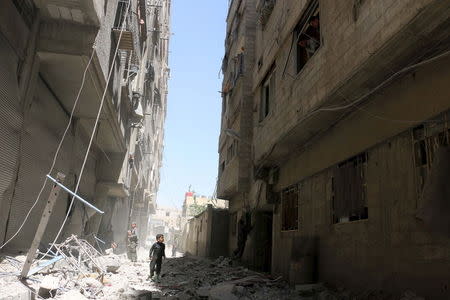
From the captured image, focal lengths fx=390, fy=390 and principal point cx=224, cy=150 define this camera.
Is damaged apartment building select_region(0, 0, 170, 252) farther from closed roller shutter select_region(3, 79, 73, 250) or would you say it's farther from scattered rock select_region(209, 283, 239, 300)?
scattered rock select_region(209, 283, 239, 300)

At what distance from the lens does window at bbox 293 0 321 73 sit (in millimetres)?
8727

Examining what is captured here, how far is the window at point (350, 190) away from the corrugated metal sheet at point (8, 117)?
5729 millimetres

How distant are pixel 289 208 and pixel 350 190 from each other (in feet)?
11.7

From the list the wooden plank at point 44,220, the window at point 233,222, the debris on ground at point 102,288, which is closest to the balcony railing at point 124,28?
the debris on ground at point 102,288

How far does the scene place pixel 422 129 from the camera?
505cm

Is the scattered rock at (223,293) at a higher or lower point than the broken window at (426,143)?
lower

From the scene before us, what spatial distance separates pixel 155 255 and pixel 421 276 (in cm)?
758

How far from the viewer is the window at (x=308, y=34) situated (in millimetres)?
8727

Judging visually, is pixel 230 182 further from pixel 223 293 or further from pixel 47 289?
pixel 47 289

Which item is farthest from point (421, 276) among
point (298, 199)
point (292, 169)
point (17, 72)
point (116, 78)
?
point (116, 78)

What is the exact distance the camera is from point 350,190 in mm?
6809

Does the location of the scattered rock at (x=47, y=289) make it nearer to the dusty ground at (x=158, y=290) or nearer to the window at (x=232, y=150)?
the dusty ground at (x=158, y=290)

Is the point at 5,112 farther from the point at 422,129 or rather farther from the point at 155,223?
the point at 155,223

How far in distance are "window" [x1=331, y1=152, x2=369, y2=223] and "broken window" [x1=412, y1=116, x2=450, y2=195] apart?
1291 millimetres
